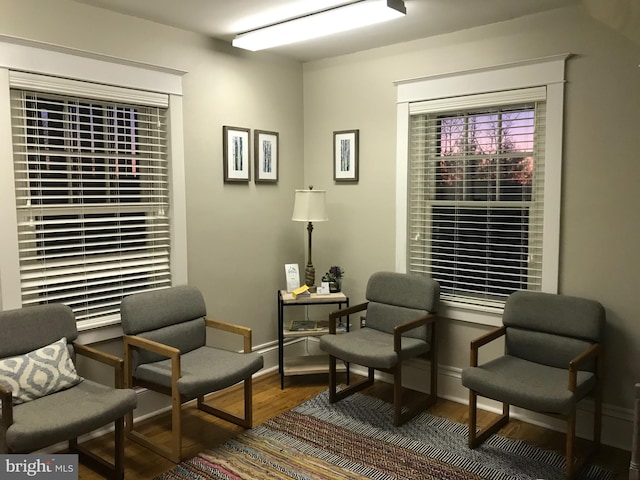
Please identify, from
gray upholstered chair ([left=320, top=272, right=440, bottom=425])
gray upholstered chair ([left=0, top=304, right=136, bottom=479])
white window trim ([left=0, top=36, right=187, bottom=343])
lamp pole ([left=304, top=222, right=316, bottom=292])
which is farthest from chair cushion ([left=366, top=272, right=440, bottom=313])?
gray upholstered chair ([left=0, top=304, right=136, bottom=479])

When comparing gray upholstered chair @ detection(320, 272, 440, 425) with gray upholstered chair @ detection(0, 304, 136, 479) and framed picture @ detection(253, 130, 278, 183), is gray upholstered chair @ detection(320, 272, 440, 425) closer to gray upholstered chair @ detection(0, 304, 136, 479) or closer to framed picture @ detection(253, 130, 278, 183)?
framed picture @ detection(253, 130, 278, 183)

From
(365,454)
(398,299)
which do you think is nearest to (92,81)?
(398,299)

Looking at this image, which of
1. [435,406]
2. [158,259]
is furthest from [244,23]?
[435,406]

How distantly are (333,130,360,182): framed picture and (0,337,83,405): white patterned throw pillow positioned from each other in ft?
7.69

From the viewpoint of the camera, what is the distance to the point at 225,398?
3785 millimetres

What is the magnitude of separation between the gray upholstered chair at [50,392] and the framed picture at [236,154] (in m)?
1.51

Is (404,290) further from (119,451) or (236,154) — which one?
(119,451)

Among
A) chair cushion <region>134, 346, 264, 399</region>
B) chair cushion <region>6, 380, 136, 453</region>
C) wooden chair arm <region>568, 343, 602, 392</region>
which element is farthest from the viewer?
chair cushion <region>134, 346, 264, 399</region>

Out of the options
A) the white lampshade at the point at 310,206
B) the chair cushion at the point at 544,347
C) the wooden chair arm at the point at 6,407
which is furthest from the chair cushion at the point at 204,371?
the chair cushion at the point at 544,347

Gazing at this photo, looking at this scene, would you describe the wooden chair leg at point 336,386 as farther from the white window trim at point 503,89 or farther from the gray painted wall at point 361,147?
the white window trim at point 503,89

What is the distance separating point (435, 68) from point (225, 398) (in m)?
2.75

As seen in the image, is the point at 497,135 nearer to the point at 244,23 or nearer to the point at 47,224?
the point at 244,23

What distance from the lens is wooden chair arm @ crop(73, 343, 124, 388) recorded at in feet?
9.18

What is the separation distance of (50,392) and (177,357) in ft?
2.09
